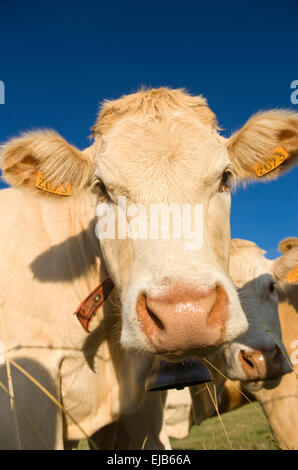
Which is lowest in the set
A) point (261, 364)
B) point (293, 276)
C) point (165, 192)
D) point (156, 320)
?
point (261, 364)

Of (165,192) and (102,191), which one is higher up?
(102,191)

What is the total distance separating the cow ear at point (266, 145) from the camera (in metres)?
3.32

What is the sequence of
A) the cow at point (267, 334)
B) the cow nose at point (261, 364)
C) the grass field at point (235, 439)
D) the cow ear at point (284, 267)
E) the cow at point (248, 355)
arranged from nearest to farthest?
1. the cow nose at point (261, 364)
2. the cow at point (248, 355)
3. the cow at point (267, 334)
4. the cow ear at point (284, 267)
5. the grass field at point (235, 439)

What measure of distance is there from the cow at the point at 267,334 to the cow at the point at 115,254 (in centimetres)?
146

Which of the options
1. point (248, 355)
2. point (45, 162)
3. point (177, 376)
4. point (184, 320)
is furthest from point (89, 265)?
point (248, 355)

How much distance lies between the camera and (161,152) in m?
Answer: 2.61

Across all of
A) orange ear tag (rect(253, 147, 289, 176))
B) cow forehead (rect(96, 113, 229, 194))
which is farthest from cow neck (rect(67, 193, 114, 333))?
orange ear tag (rect(253, 147, 289, 176))

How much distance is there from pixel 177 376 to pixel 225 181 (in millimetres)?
1476

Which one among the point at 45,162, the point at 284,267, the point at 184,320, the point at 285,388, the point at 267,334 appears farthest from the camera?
the point at 284,267

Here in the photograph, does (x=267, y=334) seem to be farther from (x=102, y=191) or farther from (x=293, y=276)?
(x=102, y=191)

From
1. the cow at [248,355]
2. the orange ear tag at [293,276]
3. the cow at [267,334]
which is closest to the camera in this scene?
the cow at [248,355]

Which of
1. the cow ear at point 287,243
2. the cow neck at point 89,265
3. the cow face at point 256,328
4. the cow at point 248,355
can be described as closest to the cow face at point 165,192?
the cow neck at point 89,265

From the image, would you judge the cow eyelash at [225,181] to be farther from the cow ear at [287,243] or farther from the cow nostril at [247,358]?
the cow ear at [287,243]
